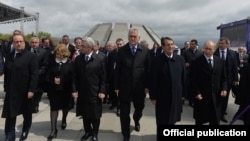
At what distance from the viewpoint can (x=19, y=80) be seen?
5.30 m

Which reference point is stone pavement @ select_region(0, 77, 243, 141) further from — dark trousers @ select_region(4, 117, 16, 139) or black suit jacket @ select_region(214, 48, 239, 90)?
black suit jacket @ select_region(214, 48, 239, 90)

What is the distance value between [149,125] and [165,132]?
3.51 meters

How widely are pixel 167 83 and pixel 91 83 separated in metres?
1.36

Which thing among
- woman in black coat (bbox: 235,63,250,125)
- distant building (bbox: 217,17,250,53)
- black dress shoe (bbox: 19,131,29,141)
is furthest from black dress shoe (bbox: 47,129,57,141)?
distant building (bbox: 217,17,250,53)

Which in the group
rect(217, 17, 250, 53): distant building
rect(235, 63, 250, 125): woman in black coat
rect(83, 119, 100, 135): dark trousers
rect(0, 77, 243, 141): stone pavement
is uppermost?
rect(217, 17, 250, 53): distant building

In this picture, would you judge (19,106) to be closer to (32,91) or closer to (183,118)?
(32,91)

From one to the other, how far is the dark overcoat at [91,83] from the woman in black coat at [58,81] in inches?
10.0

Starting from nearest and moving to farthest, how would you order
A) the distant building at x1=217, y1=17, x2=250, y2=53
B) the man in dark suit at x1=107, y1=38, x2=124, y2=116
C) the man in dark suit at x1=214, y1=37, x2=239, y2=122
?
the man in dark suit at x1=214, y1=37, x2=239, y2=122, the man in dark suit at x1=107, y1=38, x2=124, y2=116, the distant building at x1=217, y1=17, x2=250, y2=53

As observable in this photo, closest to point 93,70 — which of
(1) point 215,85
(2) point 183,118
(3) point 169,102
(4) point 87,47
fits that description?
(4) point 87,47

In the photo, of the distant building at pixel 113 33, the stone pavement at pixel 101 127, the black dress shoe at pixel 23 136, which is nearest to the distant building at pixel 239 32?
Answer: the distant building at pixel 113 33

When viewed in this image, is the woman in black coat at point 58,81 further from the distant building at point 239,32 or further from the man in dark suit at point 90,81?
the distant building at point 239,32

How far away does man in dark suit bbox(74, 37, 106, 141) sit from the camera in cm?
555

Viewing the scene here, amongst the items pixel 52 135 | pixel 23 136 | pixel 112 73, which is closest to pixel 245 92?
pixel 52 135

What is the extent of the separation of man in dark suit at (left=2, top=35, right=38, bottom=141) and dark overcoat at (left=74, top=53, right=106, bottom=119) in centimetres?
77
